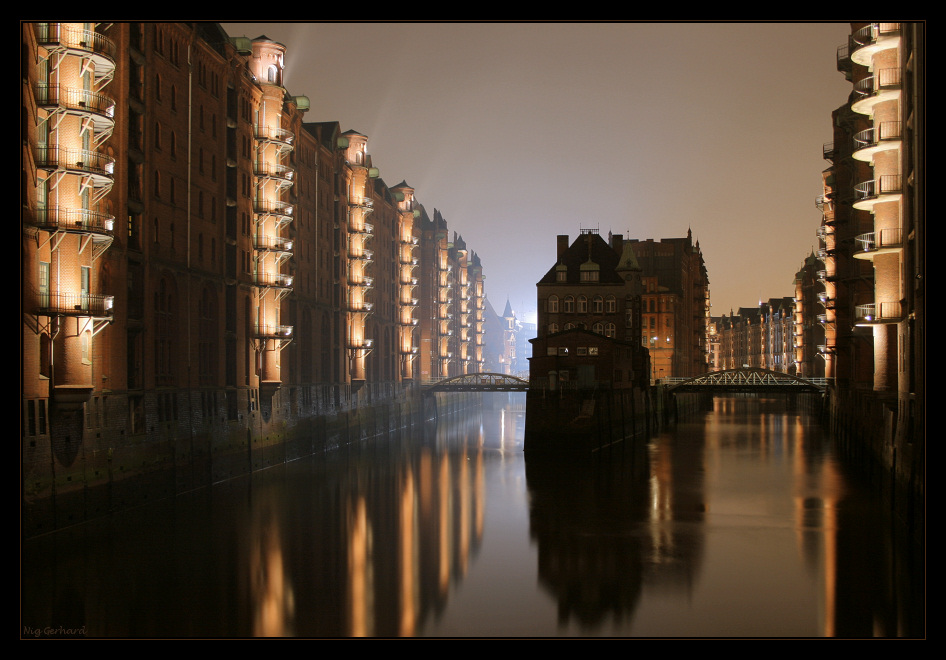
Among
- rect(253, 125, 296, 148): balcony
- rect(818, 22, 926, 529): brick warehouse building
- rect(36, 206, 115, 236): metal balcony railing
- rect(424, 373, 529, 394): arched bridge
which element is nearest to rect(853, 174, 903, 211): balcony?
rect(818, 22, 926, 529): brick warehouse building

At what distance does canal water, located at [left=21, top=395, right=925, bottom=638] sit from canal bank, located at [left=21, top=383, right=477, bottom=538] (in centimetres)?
85

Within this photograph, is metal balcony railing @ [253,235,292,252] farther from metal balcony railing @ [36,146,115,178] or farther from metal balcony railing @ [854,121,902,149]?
metal balcony railing @ [854,121,902,149]

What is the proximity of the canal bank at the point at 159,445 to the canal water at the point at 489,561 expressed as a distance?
85cm

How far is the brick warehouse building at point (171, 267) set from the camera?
2822 cm

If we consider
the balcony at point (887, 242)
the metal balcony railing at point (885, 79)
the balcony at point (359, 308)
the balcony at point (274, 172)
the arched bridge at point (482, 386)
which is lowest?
the arched bridge at point (482, 386)

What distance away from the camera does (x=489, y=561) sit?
88.8 ft

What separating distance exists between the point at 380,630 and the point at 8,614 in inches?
319

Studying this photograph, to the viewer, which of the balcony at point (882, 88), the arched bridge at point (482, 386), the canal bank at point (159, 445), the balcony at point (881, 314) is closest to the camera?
the canal bank at point (159, 445)

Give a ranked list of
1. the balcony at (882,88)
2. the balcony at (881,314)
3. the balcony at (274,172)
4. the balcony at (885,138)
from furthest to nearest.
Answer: the balcony at (274,172) → the balcony at (881,314) → the balcony at (885,138) → the balcony at (882,88)

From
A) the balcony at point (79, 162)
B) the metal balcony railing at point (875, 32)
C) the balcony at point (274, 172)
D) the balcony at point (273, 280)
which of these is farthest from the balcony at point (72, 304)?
the metal balcony railing at point (875, 32)

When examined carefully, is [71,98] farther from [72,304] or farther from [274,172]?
[274,172]

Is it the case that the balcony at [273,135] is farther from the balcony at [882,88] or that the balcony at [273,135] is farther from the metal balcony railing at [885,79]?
the metal balcony railing at [885,79]

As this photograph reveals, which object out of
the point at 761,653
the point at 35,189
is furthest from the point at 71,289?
the point at 761,653

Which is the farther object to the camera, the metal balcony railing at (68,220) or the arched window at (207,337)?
the arched window at (207,337)
